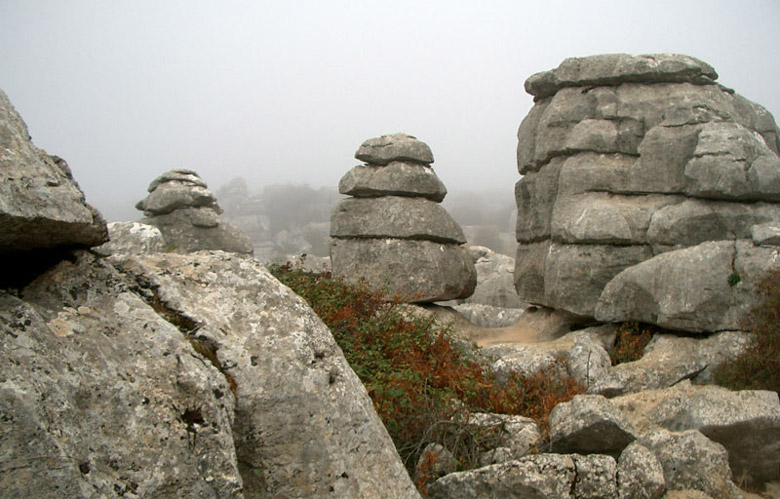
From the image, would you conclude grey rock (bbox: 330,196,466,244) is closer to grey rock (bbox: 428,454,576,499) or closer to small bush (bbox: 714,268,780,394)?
small bush (bbox: 714,268,780,394)

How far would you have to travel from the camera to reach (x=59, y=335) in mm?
3436

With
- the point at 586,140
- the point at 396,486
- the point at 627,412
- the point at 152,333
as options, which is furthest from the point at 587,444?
the point at 586,140

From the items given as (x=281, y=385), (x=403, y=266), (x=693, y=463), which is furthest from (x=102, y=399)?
(x=403, y=266)

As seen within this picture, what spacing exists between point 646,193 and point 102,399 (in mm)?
14000

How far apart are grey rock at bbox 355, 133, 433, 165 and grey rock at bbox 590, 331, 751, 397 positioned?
369 inches

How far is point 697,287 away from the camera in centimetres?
1145

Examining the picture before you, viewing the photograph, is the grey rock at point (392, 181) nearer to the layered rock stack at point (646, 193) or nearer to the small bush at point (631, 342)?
the layered rock stack at point (646, 193)

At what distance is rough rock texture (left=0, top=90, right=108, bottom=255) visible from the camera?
327cm

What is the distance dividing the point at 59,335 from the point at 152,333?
549mm

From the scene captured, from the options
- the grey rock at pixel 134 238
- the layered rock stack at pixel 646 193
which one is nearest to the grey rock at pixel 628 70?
the layered rock stack at pixel 646 193

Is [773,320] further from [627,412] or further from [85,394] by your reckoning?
[85,394]

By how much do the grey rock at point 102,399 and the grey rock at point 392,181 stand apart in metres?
14.1

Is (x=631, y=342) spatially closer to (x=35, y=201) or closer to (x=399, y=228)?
(x=399, y=228)

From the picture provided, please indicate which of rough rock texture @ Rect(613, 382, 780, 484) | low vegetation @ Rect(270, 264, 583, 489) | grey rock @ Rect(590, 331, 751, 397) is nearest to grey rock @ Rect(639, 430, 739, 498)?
rough rock texture @ Rect(613, 382, 780, 484)
